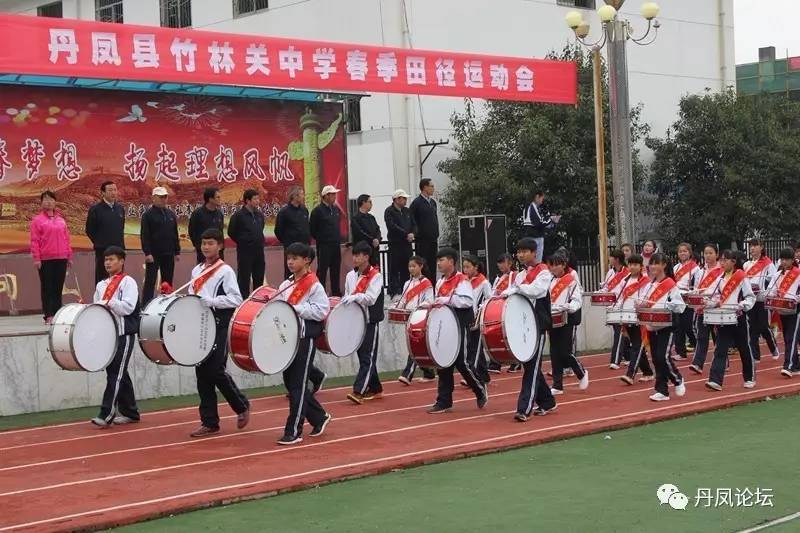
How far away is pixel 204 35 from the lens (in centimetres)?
1658

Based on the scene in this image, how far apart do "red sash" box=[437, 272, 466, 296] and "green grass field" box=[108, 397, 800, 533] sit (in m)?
2.60

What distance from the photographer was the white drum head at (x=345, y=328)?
42.5ft

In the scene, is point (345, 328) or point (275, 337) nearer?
point (275, 337)

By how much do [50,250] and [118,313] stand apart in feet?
13.0

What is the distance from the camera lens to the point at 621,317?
15.8 m

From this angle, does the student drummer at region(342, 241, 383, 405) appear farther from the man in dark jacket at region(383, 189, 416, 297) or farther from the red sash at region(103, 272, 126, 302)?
the man in dark jacket at region(383, 189, 416, 297)

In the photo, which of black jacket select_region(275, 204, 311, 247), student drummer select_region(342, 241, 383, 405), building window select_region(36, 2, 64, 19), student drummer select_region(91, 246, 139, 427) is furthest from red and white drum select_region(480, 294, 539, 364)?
building window select_region(36, 2, 64, 19)

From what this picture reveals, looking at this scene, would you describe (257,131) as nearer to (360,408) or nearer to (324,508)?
(360,408)

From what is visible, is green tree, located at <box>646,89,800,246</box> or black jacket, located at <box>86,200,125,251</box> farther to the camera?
green tree, located at <box>646,89,800,246</box>

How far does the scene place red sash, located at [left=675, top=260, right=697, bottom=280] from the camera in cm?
1756

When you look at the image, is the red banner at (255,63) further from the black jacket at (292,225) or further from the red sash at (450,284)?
the red sash at (450,284)

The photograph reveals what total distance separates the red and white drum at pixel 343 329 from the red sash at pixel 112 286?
2.02m

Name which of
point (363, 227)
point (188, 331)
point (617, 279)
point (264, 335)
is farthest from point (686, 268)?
point (188, 331)

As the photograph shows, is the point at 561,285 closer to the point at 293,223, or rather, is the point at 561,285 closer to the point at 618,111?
the point at 293,223
